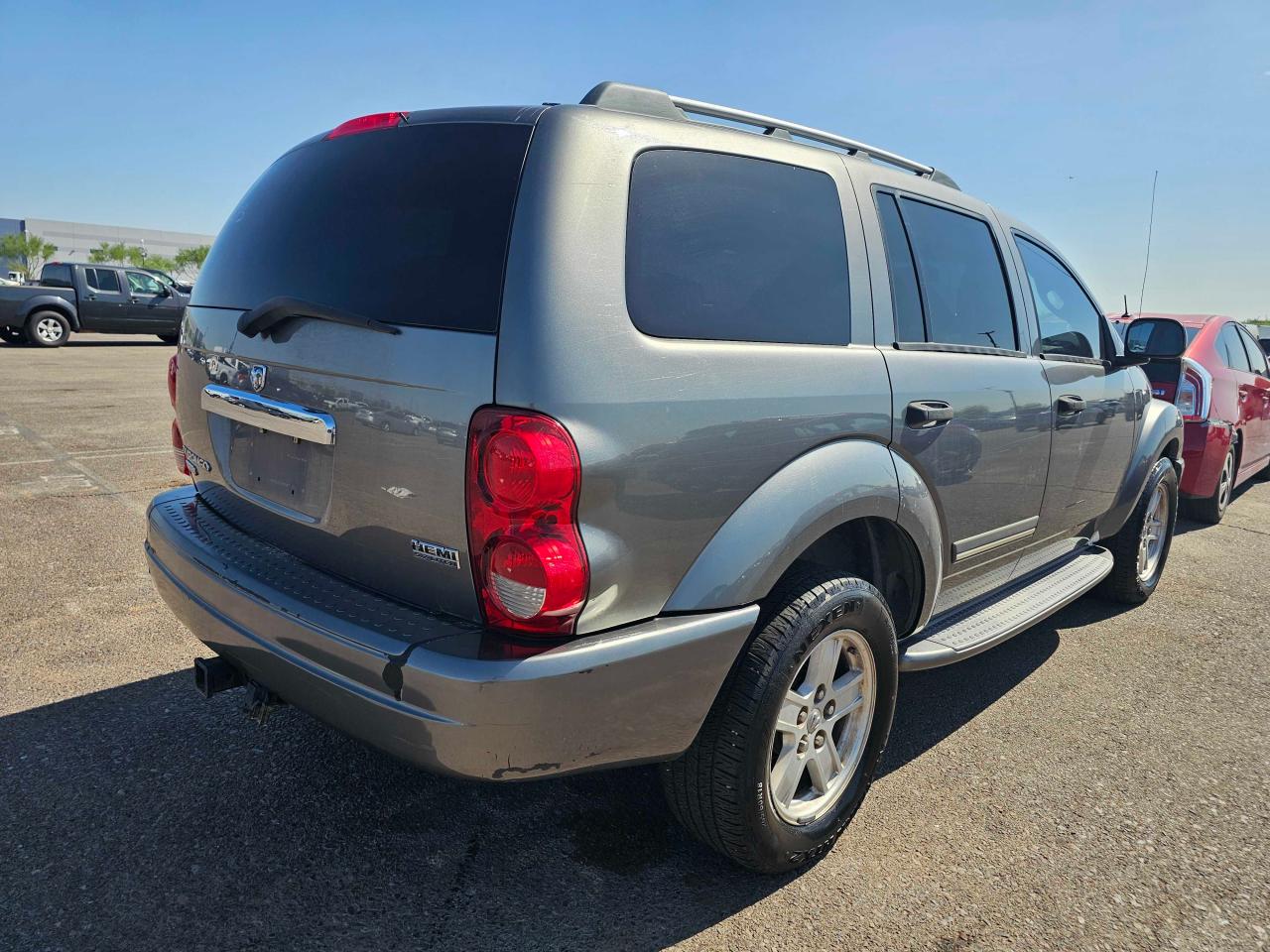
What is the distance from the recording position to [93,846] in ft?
8.03

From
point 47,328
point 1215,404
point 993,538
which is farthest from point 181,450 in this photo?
point 47,328

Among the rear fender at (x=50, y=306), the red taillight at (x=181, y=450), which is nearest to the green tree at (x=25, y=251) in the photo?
the rear fender at (x=50, y=306)

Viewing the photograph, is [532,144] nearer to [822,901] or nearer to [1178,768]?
[822,901]

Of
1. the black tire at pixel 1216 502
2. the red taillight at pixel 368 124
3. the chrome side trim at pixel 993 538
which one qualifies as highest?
the red taillight at pixel 368 124

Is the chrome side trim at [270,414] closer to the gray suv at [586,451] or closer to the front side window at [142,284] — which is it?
the gray suv at [586,451]

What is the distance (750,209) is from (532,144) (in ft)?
2.13

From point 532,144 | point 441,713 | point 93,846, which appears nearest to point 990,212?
point 532,144

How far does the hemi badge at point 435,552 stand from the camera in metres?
2.03

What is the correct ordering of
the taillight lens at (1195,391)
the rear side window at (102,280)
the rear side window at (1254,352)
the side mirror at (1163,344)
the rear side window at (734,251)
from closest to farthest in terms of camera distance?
1. the rear side window at (734,251)
2. the side mirror at (1163,344)
3. the taillight lens at (1195,391)
4. the rear side window at (1254,352)
5. the rear side window at (102,280)

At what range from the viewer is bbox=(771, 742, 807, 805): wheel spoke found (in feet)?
8.06

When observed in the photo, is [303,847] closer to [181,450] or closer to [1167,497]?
[181,450]

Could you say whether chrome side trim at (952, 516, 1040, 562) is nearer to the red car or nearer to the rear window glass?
the rear window glass

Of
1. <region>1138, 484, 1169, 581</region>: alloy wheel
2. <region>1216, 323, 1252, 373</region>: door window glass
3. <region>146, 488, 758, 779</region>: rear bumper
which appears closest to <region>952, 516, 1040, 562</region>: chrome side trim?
<region>146, 488, 758, 779</region>: rear bumper

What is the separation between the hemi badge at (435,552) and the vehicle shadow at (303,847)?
0.65 meters
